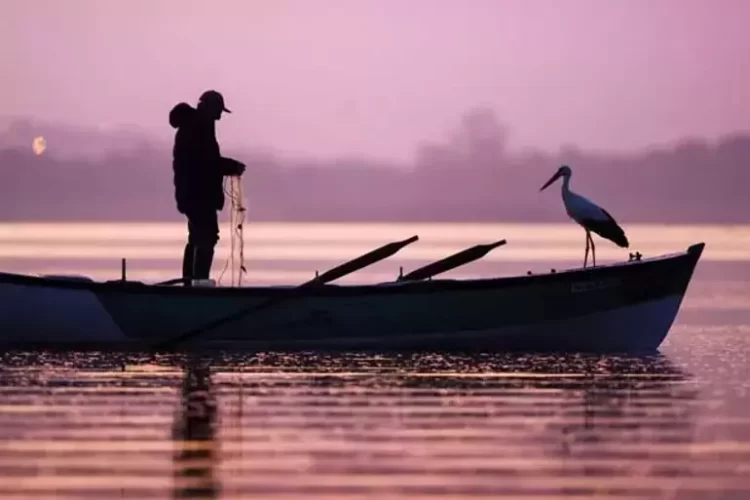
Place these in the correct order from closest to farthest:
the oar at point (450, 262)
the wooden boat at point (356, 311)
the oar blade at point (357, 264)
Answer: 1. the wooden boat at point (356, 311)
2. the oar blade at point (357, 264)
3. the oar at point (450, 262)

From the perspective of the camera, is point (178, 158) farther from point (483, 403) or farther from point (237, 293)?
point (483, 403)

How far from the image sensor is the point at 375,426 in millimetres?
13805

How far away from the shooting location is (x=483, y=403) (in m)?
15.5

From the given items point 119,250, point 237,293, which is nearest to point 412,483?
point 237,293

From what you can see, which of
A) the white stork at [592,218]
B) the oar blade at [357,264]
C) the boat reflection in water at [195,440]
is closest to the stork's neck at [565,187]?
the white stork at [592,218]

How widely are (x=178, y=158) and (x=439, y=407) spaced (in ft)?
23.0

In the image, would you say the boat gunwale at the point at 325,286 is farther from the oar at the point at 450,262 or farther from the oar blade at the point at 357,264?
the oar at the point at 450,262

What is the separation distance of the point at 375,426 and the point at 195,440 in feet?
4.55

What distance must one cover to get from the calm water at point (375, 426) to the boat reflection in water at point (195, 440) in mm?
19

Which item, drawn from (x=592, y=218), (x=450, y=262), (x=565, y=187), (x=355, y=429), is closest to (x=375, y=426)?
(x=355, y=429)

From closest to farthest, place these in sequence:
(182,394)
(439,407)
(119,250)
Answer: (439,407), (182,394), (119,250)

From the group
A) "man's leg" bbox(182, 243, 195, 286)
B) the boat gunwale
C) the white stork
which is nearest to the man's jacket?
"man's leg" bbox(182, 243, 195, 286)

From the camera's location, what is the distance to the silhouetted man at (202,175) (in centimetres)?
2116

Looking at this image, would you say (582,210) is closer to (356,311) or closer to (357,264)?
(357,264)
